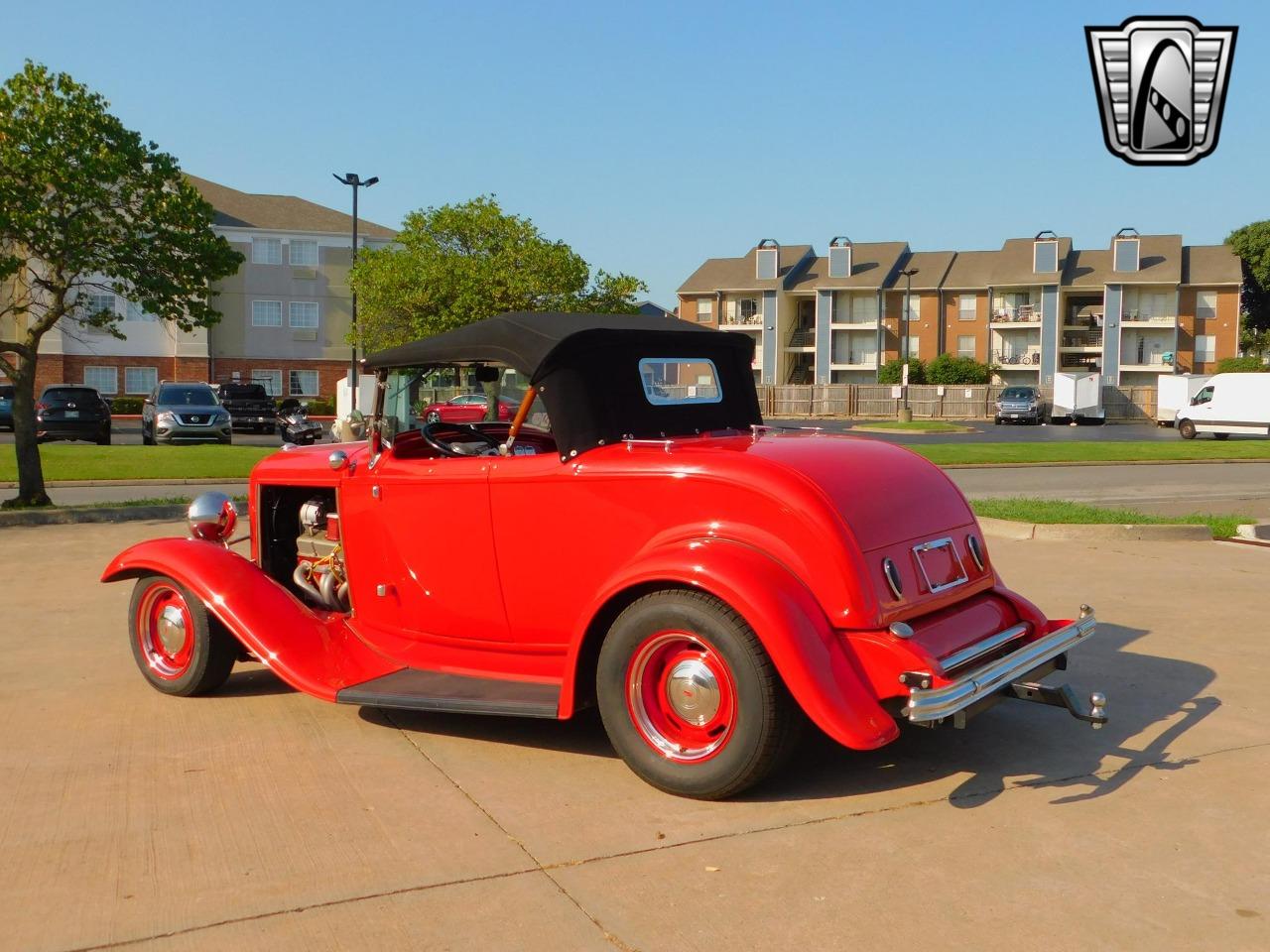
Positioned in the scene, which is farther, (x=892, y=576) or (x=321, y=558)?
(x=321, y=558)

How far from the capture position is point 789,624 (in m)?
4.06

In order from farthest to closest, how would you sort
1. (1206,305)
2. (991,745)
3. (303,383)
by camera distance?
(1206,305)
(303,383)
(991,745)

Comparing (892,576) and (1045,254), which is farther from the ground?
(1045,254)

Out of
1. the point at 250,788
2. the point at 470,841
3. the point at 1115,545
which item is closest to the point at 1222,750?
the point at 470,841

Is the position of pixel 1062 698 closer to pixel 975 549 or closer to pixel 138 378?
pixel 975 549

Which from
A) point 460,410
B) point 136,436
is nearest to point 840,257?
point 136,436

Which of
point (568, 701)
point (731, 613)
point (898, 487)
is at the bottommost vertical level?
point (568, 701)

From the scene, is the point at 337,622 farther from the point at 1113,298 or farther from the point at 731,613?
the point at 1113,298

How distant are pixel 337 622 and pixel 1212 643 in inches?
198

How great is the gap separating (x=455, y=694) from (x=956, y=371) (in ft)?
211

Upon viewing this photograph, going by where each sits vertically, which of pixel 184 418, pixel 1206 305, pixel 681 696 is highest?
pixel 1206 305

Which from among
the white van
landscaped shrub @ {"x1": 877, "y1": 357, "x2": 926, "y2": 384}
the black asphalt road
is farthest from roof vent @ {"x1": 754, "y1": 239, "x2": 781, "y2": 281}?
the black asphalt road

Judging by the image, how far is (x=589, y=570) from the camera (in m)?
4.75

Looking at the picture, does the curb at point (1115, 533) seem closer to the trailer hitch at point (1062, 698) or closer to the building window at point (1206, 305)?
the trailer hitch at point (1062, 698)
